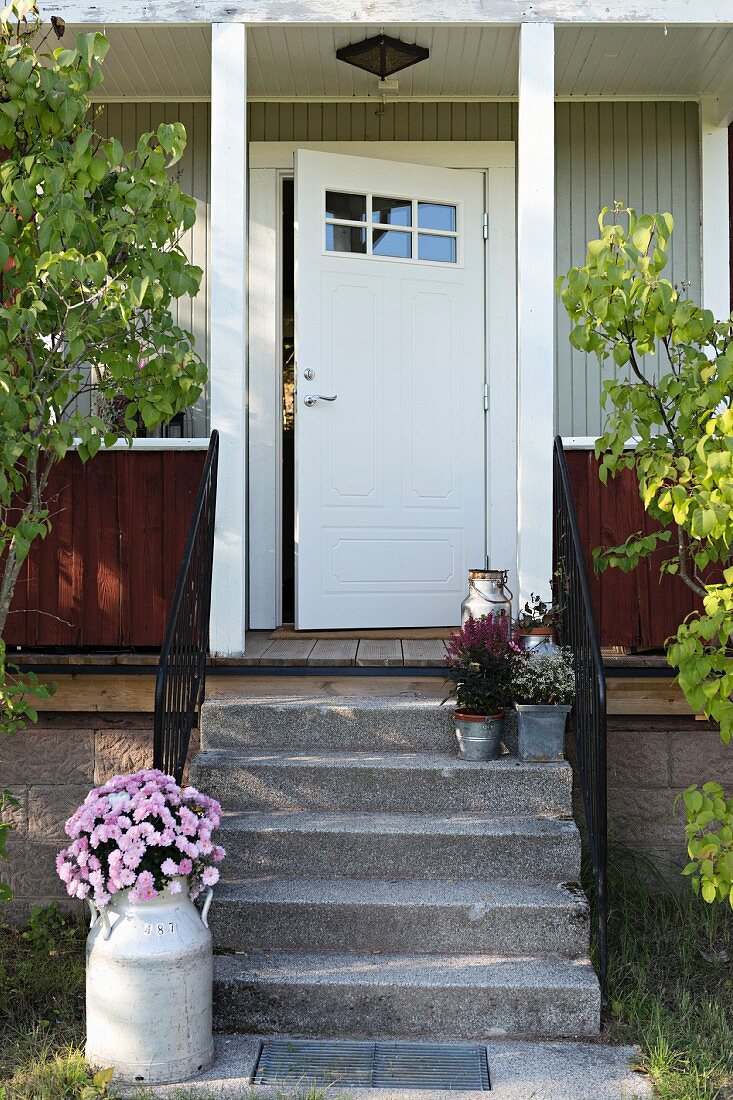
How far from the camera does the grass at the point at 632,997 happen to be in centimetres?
261

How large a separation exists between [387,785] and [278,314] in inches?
94.3

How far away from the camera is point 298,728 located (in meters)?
3.59

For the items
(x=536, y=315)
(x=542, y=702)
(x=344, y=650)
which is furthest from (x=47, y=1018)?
(x=536, y=315)

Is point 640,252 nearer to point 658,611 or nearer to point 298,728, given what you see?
point 658,611

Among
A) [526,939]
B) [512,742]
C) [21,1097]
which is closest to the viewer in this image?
[21,1097]

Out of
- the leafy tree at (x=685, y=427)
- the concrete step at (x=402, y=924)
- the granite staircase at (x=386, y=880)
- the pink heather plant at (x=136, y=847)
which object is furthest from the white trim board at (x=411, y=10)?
the concrete step at (x=402, y=924)

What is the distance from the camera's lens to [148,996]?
262cm

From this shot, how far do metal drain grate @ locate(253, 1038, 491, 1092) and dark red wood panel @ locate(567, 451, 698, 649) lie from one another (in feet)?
5.43

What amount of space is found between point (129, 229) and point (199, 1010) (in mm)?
2051

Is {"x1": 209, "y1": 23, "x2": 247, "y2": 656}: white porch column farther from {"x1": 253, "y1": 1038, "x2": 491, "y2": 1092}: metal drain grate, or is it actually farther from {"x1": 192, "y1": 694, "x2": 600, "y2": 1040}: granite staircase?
{"x1": 253, "y1": 1038, "x2": 491, "y2": 1092}: metal drain grate

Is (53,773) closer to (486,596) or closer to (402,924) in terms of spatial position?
(402,924)

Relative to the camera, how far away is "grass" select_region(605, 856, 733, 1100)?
266 cm

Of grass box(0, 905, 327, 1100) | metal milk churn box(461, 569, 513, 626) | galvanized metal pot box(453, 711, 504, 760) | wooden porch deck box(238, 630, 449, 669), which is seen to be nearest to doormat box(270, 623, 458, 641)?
wooden porch deck box(238, 630, 449, 669)

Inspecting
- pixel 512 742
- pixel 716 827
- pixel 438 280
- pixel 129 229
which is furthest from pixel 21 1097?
pixel 438 280
